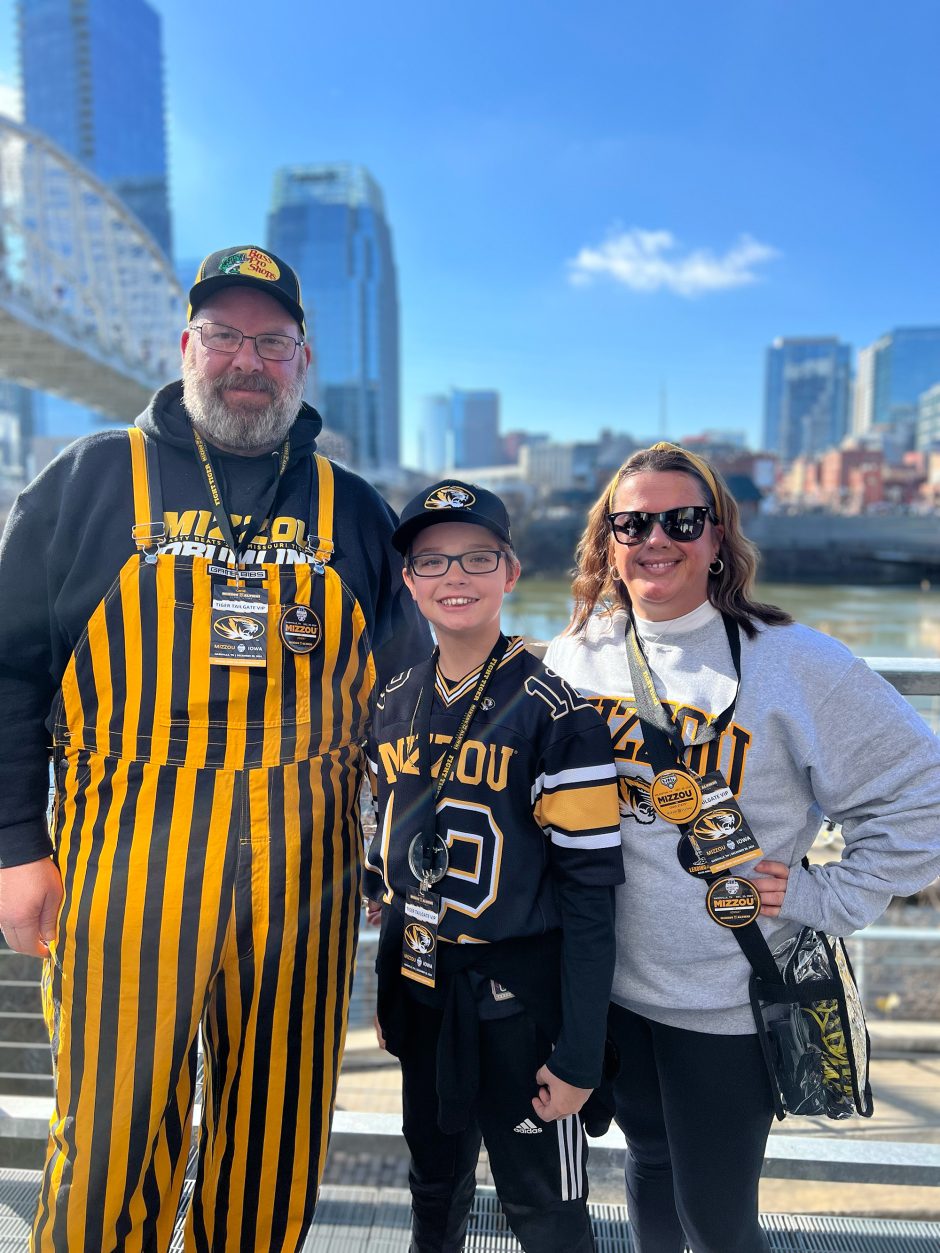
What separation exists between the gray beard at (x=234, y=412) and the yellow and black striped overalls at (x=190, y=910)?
0.14 meters

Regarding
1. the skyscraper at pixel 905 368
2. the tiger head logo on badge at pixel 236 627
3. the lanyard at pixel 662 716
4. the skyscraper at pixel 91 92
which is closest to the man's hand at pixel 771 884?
the lanyard at pixel 662 716

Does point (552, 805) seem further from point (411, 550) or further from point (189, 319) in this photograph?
point (189, 319)

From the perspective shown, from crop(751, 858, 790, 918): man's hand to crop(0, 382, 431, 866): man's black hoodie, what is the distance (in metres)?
0.99

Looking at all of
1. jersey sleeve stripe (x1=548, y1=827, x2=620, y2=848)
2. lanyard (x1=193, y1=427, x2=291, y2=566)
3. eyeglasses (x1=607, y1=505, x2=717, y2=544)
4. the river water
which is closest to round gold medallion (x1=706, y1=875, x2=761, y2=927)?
jersey sleeve stripe (x1=548, y1=827, x2=620, y2=848)

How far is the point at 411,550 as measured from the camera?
5.34 ft

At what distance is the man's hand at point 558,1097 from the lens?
1487mm

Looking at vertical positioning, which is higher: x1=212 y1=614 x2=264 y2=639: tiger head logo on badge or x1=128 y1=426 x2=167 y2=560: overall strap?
x1=128 y1=426 x2=167 y2=560: overall strap

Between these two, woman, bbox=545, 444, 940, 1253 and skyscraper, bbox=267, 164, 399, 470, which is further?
skyscraper, bbox=267, 164, 399, 470

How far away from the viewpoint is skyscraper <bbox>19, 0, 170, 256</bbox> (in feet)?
503

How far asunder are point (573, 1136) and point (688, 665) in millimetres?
948

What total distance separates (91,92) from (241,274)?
196 meters

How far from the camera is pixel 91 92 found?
503ft

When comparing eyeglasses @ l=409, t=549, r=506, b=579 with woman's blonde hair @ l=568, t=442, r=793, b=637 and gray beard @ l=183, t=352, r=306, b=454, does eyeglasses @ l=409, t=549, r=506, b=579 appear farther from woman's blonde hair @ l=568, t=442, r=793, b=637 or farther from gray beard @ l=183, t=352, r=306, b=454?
gray beard @ l=183, t=352, r=306, b=454

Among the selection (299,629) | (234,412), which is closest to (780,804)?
(299,629)
